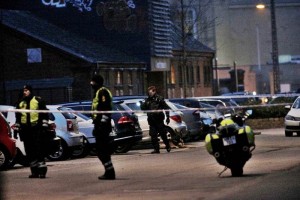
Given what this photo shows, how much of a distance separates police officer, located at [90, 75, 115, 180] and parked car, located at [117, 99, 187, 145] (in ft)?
34.8

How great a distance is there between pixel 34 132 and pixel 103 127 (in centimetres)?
224

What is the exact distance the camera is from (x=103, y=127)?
659 inches

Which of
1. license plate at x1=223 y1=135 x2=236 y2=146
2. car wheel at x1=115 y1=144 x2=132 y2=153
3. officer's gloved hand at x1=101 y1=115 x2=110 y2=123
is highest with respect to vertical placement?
officer's gloved hand at x1=101 y1=115 x2=110 y2=123

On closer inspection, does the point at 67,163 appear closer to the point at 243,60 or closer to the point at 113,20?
the point at 113,20

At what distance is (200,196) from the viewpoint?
13273mm

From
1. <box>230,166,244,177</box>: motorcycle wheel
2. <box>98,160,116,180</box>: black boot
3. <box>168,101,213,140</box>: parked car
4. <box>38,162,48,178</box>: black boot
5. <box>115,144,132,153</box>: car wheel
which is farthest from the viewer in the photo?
<box>168,101,213,140</box>: parked car

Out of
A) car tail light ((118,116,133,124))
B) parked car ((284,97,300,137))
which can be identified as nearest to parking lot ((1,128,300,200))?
car tail light ((118,116,133,124))

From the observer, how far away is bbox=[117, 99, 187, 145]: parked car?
28016 millimetres

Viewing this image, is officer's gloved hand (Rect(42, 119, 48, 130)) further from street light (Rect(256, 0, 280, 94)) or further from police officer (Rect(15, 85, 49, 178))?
street light (Rect(256, 0, 280, 94))

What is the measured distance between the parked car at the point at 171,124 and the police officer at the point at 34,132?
9160mm

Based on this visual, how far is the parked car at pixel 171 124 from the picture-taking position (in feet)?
91.9

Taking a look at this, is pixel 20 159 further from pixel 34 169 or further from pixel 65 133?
pixel 34 169

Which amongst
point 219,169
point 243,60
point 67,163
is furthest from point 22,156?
point 243,60

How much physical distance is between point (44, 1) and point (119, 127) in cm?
3184
